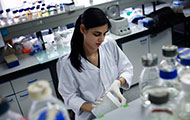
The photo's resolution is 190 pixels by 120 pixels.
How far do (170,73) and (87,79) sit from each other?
2.81ft

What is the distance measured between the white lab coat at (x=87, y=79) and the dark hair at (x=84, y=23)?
0.04 meters

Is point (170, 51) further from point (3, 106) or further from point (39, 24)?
point (39, 24)

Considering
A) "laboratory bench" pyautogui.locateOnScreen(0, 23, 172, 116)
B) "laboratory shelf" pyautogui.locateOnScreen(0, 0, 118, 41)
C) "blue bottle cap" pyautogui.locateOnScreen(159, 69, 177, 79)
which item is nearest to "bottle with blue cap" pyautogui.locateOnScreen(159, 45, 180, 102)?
"blue bottle cap" pyautogui.locateOnScreen(159, 69, 177, 79)

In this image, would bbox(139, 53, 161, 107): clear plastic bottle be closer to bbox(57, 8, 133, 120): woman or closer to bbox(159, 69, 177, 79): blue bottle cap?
bbox(159, 69, 177, 79): blue bottle cap

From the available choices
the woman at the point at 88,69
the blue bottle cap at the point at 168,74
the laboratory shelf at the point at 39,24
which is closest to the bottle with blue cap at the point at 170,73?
the blue bottle cap at the point at 168,74

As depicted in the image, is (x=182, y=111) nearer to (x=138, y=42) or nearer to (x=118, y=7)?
(x=138, y=42)

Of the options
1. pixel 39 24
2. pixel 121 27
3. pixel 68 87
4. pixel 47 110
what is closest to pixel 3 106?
pixel 47 110

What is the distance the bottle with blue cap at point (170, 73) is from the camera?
745mm

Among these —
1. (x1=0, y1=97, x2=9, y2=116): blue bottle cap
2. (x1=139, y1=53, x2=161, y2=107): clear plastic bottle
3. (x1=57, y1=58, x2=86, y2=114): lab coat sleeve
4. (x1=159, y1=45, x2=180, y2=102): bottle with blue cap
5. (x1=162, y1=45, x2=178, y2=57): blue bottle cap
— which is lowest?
(x1=57, y1=58, x2=86, y2=114): lab coat sleeve

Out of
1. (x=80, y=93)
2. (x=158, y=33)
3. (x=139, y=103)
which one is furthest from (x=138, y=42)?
(x=139, y=103)

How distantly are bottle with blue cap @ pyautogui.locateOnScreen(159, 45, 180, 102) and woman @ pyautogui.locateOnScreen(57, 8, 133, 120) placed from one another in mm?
502

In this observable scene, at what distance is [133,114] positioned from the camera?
93 cm

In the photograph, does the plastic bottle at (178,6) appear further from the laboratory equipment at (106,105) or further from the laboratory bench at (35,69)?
the laboratory equipment at (106,105)

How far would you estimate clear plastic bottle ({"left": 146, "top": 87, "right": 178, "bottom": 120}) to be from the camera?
0.63 metres
